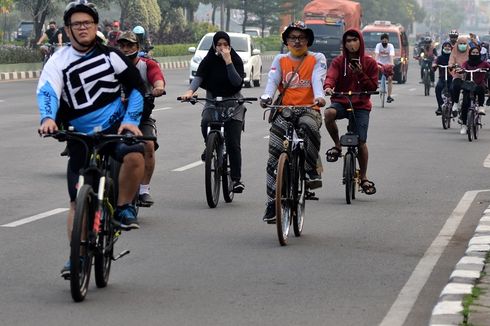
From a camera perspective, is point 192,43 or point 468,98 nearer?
point 468,98

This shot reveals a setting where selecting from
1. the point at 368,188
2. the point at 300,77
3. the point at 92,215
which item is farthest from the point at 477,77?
the point at 92,215

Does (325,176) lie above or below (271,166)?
below

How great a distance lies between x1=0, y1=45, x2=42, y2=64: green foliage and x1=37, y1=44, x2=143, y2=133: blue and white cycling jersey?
37714mm

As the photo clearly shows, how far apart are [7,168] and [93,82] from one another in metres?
8.53

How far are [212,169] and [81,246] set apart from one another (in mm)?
5411

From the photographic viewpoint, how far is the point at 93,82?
345 inches

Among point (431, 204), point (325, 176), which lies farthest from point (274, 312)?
point (325, 176)

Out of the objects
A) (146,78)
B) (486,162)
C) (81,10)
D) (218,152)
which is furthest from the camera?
(486,162)

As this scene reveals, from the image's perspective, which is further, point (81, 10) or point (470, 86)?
point (470, 86)

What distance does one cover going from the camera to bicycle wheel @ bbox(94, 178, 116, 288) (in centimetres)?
857

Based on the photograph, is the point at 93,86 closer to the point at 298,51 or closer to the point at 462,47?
the point at 298,51

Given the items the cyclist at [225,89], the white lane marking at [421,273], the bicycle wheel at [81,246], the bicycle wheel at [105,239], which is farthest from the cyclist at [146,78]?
the bicycle wheel at [81,246]

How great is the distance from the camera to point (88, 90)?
8.77 m

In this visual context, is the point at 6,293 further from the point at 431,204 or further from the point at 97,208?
the point at 431,204
